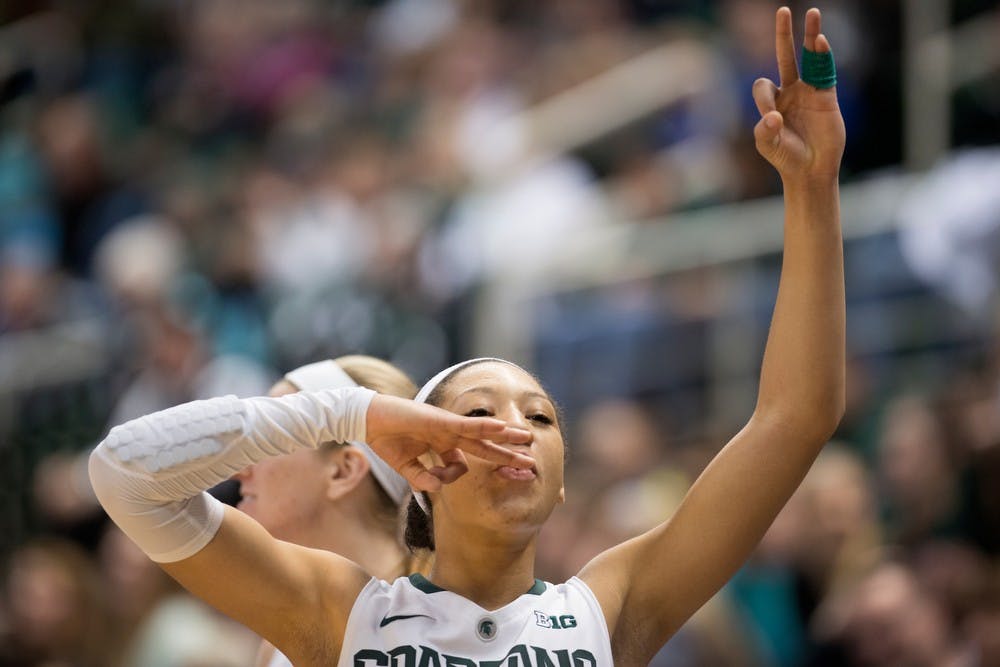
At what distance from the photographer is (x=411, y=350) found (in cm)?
785

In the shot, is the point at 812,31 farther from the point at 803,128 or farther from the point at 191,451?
the point at 191,451

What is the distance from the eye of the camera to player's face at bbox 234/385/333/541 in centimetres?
390

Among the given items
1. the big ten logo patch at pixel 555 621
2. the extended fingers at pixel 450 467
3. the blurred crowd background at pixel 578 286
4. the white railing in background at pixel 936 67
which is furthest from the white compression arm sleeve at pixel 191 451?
the white railing in background at pixel 936 67

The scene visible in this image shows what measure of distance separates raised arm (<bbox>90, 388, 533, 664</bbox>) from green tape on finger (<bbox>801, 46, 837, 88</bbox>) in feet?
2.94

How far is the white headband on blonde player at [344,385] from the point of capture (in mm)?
3894

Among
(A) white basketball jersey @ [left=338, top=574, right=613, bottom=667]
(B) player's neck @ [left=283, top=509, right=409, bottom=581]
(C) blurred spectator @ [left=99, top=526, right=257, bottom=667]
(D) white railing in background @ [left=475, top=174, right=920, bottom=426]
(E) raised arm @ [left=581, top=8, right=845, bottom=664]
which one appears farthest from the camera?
(D) white railing in background @ [left=475, top=174, right=920, bottom=426]

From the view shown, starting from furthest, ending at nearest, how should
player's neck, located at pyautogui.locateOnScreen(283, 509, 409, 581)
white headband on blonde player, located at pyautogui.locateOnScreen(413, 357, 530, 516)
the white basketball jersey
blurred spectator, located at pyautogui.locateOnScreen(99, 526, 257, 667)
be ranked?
blurred spectator, located at pyautogui.locateOnScreen(99, 526, 257, 667) < player's neck, located at pyautogui.locateOnScreen(283, 509, 409, 581) < white headband on blonde player, located at pyautogui.locateOnScreen(413, 357, 530, 516) < the white basketball jersey

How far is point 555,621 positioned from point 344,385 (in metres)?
1.00

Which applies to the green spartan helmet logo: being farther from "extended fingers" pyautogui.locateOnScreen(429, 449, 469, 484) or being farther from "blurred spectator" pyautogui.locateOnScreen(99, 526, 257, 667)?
"blurred spectator" pyautogui.locateOnScreen(99, 526, 257, 667)

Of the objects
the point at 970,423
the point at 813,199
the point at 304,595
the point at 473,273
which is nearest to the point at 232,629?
the point at 473,273

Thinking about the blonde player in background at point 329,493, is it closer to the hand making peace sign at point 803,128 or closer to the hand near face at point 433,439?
the hand near face at point 433,439

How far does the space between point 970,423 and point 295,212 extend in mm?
5005

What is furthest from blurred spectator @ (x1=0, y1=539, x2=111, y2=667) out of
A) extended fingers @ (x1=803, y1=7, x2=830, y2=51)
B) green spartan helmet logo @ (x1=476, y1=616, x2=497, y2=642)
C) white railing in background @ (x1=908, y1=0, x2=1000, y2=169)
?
extended fingers @ (x1=803, y1=7, x2=830, y2=51)

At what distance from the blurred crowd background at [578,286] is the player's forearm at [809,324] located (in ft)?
7.67
